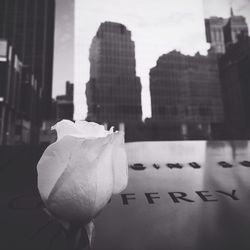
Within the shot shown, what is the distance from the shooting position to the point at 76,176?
465mm

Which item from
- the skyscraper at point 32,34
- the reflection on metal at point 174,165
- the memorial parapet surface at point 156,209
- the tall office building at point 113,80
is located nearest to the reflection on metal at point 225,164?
the memorial parapet surface at point 156,209

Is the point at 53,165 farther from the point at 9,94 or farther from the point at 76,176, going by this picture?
the point at 9,94

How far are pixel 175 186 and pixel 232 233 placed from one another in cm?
56

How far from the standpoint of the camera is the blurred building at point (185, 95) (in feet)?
172

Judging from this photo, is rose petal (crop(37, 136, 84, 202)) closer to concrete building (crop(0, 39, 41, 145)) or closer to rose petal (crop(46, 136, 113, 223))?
rose petal (crop(46, 136, 113, 223))

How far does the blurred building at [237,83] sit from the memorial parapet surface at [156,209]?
51930 mm

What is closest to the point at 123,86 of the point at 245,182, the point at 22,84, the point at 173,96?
the point at 173,96

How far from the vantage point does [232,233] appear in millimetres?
855

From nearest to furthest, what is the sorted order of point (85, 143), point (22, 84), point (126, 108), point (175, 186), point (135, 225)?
1. point (85, 143)
2. point (135, 225)
3. point (175, 186)
4. point (22, 84)
5. point (126, 108)

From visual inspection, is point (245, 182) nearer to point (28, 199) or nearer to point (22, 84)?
point (28, 199)

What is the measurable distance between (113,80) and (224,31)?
Answer: 130ft

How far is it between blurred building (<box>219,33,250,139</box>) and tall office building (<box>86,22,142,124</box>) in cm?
2203

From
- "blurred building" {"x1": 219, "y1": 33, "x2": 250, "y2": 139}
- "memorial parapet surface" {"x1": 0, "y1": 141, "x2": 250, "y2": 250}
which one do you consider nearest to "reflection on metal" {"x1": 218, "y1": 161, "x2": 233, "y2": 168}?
"memorial parapet surface" {"x1": 0, "y1": 141, "x2": 250, "y2": 250}

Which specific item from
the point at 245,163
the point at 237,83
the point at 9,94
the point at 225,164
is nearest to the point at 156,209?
the point at 225,164
